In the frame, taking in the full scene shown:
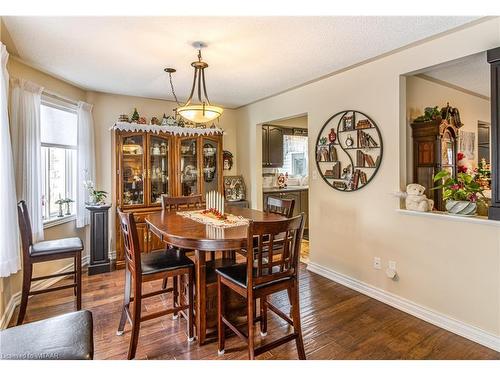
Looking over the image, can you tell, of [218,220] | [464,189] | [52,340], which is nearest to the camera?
[52,340]

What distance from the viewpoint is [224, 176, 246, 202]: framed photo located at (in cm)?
483

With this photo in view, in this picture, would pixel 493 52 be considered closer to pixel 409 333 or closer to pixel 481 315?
pixel 481 315

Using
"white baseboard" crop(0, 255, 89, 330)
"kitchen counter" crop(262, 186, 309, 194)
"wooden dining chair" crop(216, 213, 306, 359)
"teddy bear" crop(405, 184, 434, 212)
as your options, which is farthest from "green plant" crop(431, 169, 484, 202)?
"white baseboard" crop(0, 255, 89, 330)

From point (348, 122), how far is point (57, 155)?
11.5 ft

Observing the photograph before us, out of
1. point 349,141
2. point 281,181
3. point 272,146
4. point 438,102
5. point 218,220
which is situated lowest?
point 218,220

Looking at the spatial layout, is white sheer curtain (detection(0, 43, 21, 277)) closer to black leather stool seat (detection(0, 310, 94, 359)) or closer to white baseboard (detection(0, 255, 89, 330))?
white baseboard (detection(0, 255, 89, 330))

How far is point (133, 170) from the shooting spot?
157 inches

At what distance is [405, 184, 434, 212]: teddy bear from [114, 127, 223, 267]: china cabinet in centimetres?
285

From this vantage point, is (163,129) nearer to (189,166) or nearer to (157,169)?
(157,169)

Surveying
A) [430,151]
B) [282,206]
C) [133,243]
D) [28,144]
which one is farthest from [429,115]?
[28,144]

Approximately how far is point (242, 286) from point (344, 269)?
1.81 metres

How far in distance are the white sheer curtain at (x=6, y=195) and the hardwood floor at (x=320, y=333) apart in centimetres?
58

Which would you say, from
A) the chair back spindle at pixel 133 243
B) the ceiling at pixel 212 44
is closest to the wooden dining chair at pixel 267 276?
the chair back spindle at pixel 133 243

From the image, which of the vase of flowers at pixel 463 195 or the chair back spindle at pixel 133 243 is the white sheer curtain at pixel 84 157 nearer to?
the chair back spindle at pixel 133 243
